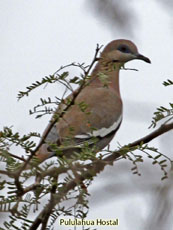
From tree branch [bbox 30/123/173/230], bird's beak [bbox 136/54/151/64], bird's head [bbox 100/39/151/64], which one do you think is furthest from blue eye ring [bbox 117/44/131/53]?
tree branch [bbox 30/123/173/230]

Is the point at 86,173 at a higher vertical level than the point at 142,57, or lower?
lower

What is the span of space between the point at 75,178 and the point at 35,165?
0.42 feet

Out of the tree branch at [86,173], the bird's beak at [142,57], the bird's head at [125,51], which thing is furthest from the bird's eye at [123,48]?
the tree branch at [86,173]

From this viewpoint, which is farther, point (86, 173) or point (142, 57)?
point (142, 57)

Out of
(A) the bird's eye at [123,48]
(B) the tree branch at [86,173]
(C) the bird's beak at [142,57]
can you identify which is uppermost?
(A) the bird's eye at [123,48]

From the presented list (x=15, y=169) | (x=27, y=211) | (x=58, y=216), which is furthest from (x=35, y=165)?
(x=58, y=216)

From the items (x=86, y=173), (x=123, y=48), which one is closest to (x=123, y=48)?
(x=123, y=48)

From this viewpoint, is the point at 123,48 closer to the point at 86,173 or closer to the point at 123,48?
the point at 123,48

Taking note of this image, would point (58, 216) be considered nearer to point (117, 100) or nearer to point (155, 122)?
point (155, 122)

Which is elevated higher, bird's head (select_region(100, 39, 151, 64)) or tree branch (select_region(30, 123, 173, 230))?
bird's head (select_region(100, 39, 151, 64))

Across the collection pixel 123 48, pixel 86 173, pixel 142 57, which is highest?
pixel 123 48

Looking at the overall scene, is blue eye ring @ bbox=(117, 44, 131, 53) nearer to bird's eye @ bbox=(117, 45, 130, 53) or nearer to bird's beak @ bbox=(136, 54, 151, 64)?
bird's eye @ bbox=(117, 45, 130, 53)

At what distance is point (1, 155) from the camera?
1.41 m

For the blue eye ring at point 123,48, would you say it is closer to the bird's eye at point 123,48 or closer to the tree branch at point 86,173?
the bird's eye at point 123,48
